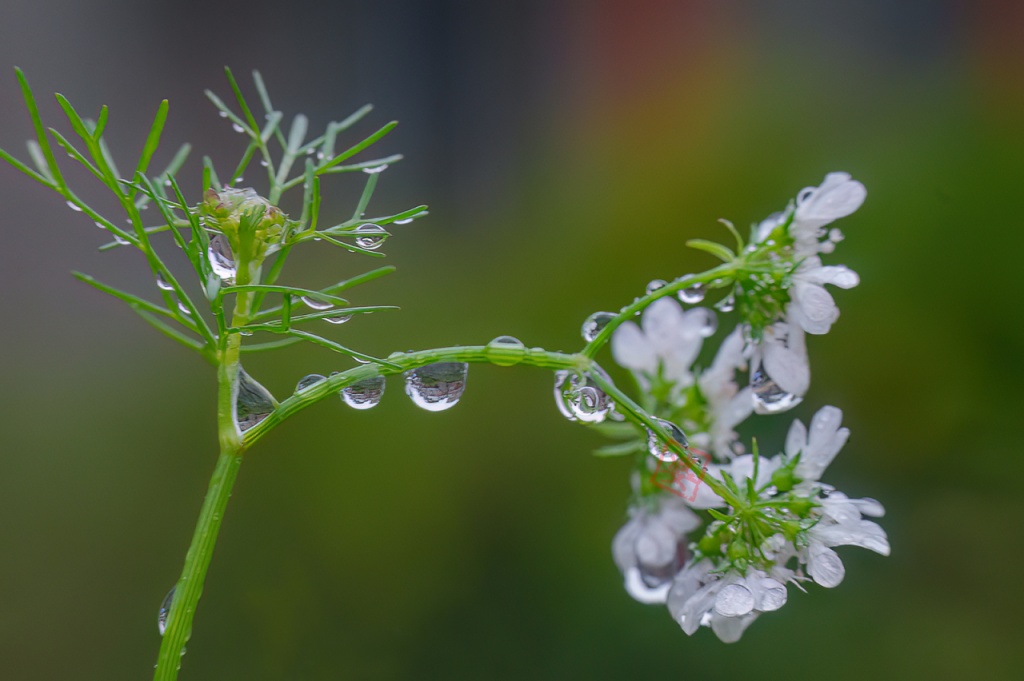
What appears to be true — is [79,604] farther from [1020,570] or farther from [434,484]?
[1020,570]

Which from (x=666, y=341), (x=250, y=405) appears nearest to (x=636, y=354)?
(x=666, y=341)

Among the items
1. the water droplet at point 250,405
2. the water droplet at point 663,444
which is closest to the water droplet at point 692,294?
the water droplet at point 663,444

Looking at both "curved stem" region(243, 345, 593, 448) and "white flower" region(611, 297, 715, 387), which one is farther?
"white flower" region(611, 297, 715, 387)

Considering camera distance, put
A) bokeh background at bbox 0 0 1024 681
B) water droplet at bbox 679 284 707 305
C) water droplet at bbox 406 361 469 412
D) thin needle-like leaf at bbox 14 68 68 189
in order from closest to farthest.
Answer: thin needle-like leaf at bbox 14 68 68 189 → water droplet at bbox 406 361 469 412 → water droplet at bbox 679 284 707 305 → bokeh background at bbox 0 0 1024 681

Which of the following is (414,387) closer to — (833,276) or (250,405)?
(250,405)

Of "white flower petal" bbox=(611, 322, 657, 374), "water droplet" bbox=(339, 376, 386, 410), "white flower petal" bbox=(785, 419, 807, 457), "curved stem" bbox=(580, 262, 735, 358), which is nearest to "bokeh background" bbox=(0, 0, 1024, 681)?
"white flower petal" bbox=(611, 322, 657, 374)

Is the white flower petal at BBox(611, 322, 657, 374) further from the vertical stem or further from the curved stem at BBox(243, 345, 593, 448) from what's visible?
the vertical stem
